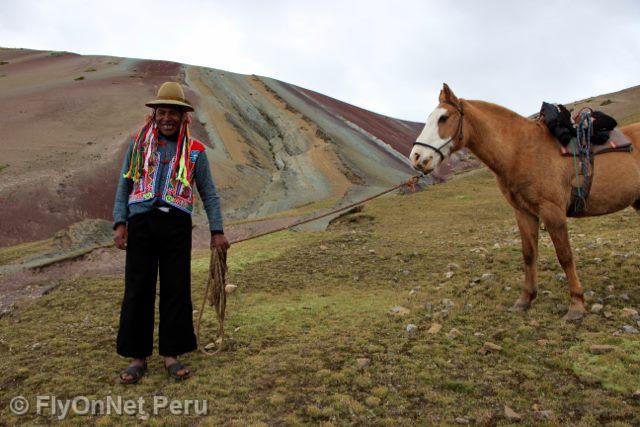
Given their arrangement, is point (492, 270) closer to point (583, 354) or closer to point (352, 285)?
point (352, 285)

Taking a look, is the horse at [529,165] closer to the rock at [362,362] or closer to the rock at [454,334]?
the rock at [454,334]

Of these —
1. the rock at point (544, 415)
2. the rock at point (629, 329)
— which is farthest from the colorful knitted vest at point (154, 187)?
the rock at point (629, 329)

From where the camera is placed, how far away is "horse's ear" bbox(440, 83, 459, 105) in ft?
17.5

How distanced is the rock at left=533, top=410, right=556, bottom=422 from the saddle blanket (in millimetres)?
3223

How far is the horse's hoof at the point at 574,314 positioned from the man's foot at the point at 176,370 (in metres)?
4.23

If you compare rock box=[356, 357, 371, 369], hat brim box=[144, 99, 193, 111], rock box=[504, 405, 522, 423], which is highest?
hat brim box=[144, 99, 193, 111]

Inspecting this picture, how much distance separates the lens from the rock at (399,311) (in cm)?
608

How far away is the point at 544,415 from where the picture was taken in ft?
11.5

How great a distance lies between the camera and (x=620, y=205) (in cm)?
587

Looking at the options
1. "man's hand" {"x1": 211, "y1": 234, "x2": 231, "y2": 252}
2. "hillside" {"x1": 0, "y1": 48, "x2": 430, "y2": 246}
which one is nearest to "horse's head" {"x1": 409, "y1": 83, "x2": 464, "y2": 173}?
"man's hand" {"x1": 211, "y1": 234, "x2": 231, "y2": 252}

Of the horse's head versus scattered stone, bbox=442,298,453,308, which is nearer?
the horse's head

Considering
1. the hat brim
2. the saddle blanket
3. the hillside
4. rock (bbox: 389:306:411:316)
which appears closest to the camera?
the hat brim

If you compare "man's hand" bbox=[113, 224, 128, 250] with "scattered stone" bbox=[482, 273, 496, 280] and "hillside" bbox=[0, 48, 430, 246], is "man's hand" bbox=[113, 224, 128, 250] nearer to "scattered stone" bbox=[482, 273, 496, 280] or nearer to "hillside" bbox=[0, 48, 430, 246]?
"scattered stone" bbox=[482, 273, 496, 280]

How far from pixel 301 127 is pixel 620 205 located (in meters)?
30.1
